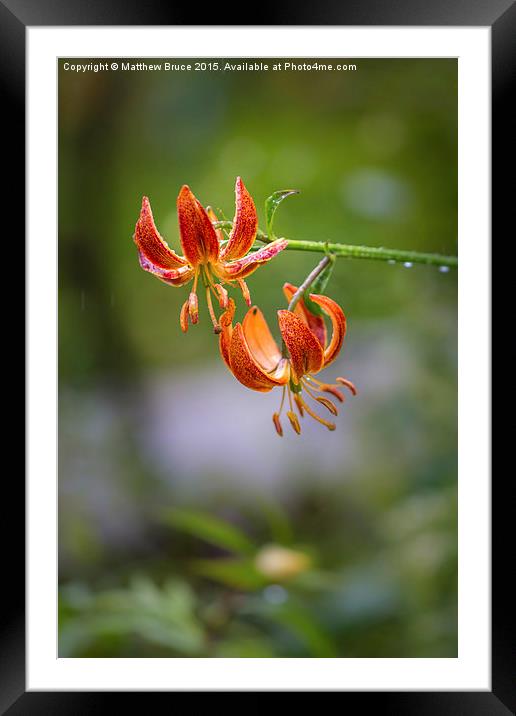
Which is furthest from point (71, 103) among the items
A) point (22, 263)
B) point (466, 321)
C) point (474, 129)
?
point (466, 321)

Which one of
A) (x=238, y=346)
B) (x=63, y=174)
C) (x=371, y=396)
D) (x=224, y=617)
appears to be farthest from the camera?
(x=371, y=396)

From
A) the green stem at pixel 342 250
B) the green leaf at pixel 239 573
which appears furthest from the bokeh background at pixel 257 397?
the green stem at pixel 342 250

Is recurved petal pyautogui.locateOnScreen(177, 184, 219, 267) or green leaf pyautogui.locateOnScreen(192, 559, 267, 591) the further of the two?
green leaf pyautogui.locateOnScreen(192, 559, 267, 591)

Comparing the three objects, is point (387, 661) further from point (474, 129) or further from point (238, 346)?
point (474, 129)

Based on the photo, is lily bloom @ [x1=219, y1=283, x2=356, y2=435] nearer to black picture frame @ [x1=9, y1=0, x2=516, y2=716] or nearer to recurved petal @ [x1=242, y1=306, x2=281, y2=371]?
recurved petal @ [x1=242, y1=306, x2=281, y2=371]

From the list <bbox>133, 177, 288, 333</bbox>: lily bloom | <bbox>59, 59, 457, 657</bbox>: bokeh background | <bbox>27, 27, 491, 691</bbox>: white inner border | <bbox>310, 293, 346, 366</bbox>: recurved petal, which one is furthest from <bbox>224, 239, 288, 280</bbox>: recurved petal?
<bbox>59, 59, 457, 657</bbox>: bokeh background

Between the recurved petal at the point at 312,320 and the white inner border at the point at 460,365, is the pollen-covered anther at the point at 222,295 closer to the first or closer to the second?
the recurved petal at the point at 312,320
